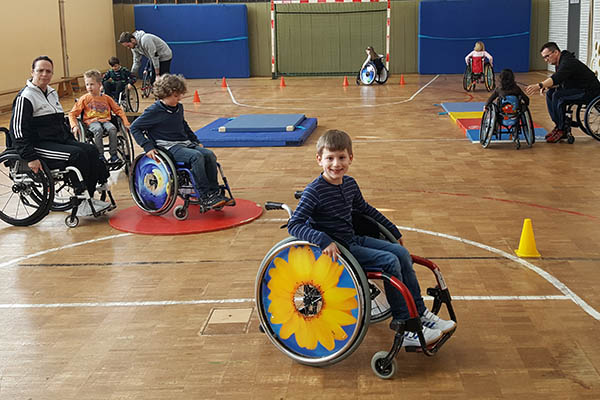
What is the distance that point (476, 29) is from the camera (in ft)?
62.0

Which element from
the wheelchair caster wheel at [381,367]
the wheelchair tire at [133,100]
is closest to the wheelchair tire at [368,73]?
the wheelchair tire at [133,100]

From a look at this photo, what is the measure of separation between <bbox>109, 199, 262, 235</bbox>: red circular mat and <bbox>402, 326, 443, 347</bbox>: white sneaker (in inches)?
99.9

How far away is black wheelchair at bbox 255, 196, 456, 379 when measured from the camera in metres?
3.11

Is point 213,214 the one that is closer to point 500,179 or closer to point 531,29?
point 500,179

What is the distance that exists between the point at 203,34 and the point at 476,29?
7201mm

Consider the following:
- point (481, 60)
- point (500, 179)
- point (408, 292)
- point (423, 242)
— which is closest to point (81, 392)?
point (408, 292)

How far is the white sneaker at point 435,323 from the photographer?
3.32m

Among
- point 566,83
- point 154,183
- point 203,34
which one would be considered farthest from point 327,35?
point 154,183

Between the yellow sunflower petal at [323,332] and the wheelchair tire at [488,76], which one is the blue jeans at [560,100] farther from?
the yellow sunflower petal at [323,332]

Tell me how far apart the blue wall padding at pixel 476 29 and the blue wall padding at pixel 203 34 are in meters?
4.85

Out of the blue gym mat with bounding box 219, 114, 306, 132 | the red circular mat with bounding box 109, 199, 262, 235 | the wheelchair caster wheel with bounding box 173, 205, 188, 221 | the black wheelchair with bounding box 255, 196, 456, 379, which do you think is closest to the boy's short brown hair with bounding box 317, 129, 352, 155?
the black wheelchair with bounding box 255, 196, 456, 379

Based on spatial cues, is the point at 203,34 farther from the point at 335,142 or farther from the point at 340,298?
the point at 340,298

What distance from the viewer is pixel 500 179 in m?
7.02

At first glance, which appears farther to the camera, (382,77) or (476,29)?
(476,29)
